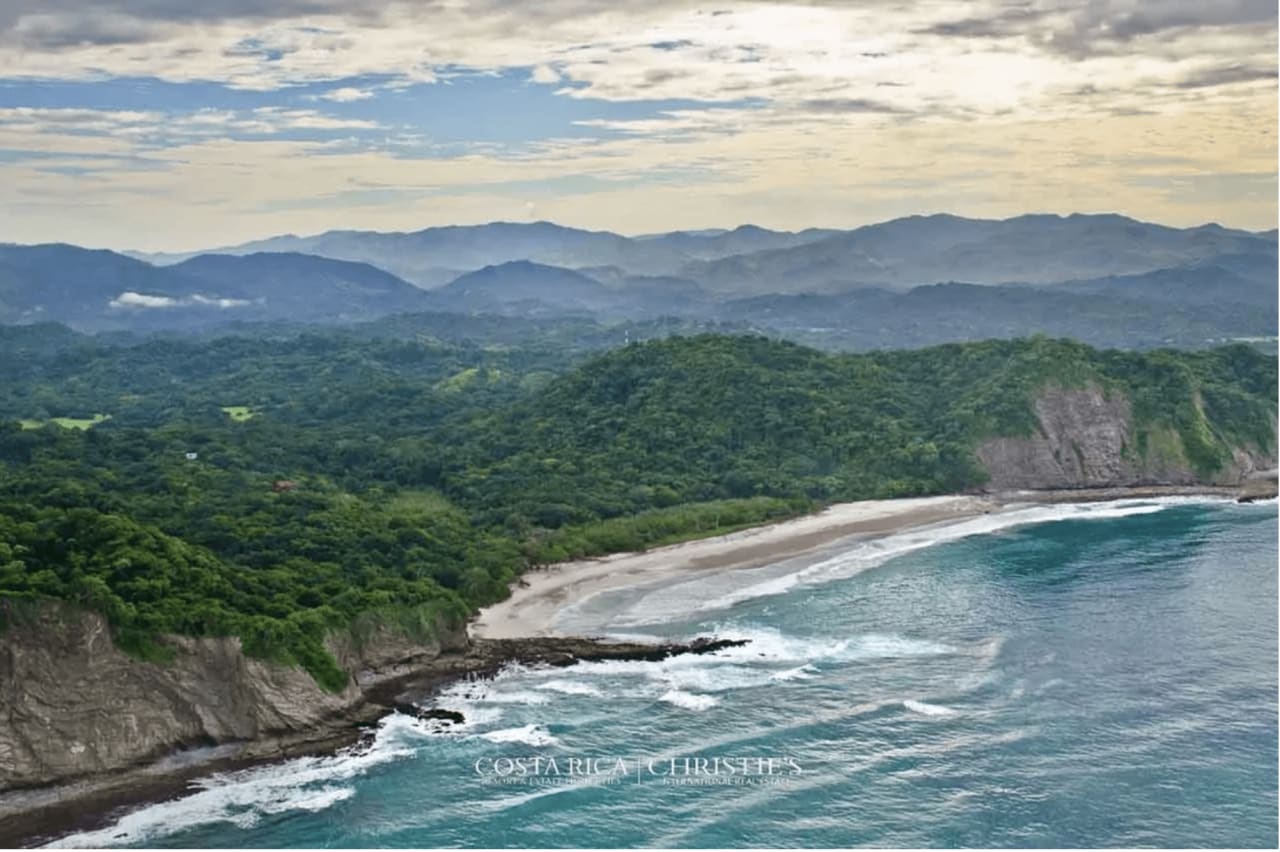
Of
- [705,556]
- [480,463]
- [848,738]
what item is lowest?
[848,738]

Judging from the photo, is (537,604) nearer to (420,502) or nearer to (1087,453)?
(420,502)

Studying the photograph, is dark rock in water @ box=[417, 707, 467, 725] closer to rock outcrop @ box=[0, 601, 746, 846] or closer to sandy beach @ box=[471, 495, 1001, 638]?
rock outcrop @ box=[0, 601, 746, 846]

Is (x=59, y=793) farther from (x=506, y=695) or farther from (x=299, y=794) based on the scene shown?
(x=506, y=695)

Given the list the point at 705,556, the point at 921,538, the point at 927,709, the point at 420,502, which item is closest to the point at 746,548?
the point at 705,556

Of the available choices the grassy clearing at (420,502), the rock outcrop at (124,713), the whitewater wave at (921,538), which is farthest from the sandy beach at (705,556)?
the rock outcrop at (124,713)

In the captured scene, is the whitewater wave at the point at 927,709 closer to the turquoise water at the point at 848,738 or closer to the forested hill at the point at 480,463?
the turquoise water at the point at 848,738

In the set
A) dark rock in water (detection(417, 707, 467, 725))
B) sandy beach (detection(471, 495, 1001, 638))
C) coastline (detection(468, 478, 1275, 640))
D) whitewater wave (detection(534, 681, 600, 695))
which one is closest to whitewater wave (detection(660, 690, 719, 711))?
whitewater wave (detection(534, 681, 600, 695))

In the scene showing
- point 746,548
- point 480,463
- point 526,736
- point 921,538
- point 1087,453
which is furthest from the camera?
point 1087,453
